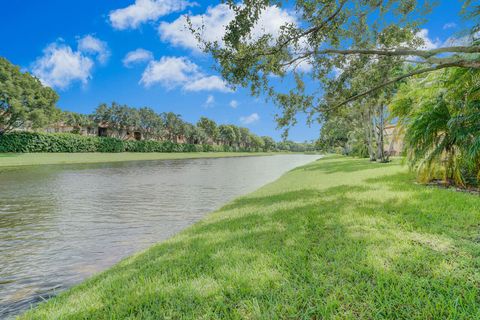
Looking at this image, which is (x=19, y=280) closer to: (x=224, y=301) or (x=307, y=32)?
(x=224, y=301)

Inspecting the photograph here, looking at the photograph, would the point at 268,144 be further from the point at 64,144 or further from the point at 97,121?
the point at 64,144

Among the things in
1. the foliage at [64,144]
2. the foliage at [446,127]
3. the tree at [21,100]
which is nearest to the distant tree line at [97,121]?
the tree at [21,100]

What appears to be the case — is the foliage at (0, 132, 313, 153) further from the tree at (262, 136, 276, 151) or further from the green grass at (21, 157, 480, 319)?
the tree at (262, 136, 276, 151)

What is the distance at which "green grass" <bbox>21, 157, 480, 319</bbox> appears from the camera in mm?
2510

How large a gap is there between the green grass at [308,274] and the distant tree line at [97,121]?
7553 mm

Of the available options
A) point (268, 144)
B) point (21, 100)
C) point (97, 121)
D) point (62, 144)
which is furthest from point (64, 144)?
point (268, 144)

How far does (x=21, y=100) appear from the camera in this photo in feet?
137

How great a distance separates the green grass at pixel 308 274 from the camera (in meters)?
2.51

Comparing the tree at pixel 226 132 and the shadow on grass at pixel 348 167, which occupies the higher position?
the tree at pixel 226 132

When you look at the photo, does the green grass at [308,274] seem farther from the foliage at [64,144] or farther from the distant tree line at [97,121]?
the foliage at [64,144]

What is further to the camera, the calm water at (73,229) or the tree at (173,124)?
the tree at (173,124)

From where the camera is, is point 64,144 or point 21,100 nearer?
point 21,100

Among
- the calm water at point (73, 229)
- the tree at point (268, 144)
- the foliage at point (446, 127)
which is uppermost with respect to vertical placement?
the tree at point (268, 144)

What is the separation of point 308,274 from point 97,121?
282ft
